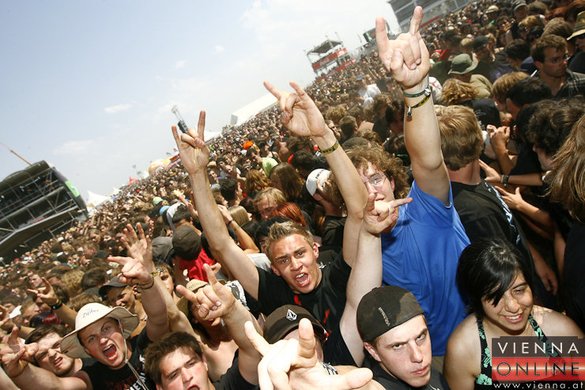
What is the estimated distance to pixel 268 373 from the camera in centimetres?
101

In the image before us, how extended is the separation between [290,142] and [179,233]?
10.7 feet

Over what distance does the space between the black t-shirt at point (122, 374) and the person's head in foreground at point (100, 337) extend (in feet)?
0.20

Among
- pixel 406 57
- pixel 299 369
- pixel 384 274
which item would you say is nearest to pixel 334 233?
pixel 384 274

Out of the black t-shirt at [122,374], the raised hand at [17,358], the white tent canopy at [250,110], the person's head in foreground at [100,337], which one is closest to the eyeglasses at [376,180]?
the black t-shirt at [122,374]

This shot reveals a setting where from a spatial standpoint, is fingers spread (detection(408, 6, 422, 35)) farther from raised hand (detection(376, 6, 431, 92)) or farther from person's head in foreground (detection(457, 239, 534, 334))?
person's head in foreground (detection(457, 239, 534, 334))

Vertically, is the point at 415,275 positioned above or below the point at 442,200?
below

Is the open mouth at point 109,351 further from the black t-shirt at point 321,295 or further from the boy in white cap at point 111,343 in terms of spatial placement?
the black t-shirt at point 321,295

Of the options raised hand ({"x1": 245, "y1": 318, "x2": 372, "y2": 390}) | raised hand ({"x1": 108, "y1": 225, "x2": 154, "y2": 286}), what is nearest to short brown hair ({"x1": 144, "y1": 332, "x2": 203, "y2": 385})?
raised hand ({"x1": 108, "y1": 225, "x2": 154, "y2": 286})

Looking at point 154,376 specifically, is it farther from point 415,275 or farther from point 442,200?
point 442,200

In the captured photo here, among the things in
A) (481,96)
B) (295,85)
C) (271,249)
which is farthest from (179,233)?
(481,96)

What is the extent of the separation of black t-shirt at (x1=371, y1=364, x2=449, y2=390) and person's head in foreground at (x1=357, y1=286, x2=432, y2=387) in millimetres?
23

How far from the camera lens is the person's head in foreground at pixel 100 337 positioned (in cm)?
267

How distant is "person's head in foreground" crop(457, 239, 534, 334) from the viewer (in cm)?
156

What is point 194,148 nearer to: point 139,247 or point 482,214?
point 139,247
